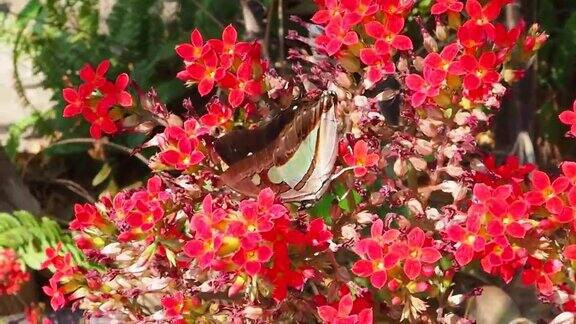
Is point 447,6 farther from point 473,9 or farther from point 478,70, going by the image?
point 478,70

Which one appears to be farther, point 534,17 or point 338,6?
point 534,17

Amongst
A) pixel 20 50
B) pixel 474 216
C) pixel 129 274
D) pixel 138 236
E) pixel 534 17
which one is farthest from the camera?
pixel 20 50

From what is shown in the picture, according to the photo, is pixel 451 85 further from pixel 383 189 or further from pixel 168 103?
pixel 168 103

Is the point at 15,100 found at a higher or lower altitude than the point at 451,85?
lower

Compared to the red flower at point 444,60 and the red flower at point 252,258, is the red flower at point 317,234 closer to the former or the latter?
the red flower at point 252,258

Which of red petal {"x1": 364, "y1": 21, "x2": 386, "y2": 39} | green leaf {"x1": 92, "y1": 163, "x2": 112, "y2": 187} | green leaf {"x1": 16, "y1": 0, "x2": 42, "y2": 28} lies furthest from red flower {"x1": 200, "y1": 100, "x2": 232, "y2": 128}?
green leaf {"x1": 16, "y1": 0, "x2": 42, "y2": 28}

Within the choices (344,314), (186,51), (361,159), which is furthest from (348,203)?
(186,51)

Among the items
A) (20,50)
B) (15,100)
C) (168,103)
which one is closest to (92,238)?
(168,103)

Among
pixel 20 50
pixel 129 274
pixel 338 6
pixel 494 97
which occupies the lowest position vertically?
pixel 20 50
